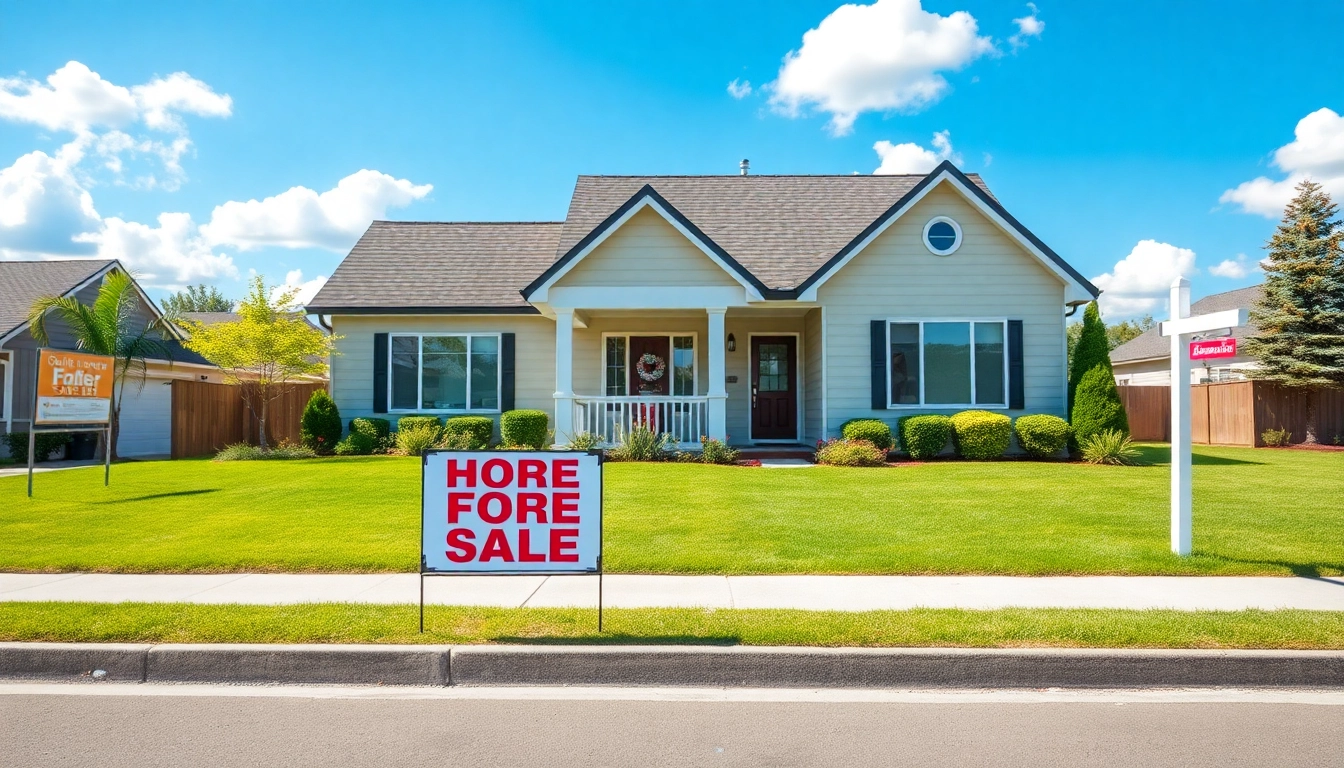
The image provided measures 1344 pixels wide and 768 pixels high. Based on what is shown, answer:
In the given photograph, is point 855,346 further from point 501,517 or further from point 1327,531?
point 501,517

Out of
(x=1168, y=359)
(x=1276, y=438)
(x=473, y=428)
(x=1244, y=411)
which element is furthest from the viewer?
(x=1168, y=359)

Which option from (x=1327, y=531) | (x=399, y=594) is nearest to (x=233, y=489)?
(x=399, y=594)

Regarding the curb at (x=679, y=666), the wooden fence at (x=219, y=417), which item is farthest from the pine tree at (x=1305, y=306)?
the wooden fence at (x=219, y=417)

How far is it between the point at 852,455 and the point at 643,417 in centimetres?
448

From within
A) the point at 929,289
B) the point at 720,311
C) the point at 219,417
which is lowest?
the point at 219,417

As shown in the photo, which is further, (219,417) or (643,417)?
(219,417)

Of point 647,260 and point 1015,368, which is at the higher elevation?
point 647,260

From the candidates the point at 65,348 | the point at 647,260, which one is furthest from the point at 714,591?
the point at 65,348

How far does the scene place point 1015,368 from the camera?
16.2 metres

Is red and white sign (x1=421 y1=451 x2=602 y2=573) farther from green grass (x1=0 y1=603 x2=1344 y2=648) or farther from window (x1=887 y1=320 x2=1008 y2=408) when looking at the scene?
window (x1=887 y1=320 x2=1008 y2=408)

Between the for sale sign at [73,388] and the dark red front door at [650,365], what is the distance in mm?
9511

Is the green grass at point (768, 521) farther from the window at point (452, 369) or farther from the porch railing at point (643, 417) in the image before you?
the window at point (452, 369)

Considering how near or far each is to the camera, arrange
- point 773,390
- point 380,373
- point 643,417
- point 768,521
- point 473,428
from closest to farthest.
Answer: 1. point 768,521
2. point 473,428
3. point 643,417
4. point 380,373
5. point 773,390

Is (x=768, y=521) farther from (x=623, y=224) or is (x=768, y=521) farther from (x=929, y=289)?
(x=929, y=289)
